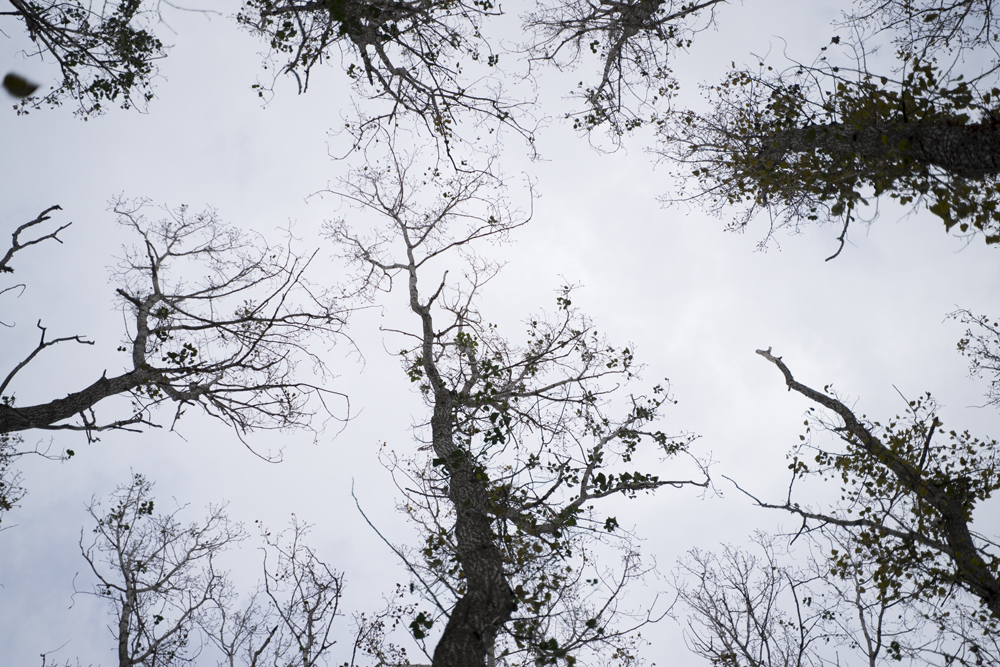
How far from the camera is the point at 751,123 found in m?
8.29

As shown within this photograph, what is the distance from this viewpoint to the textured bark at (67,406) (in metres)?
5.50

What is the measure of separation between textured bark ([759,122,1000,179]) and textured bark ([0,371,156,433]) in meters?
8.33

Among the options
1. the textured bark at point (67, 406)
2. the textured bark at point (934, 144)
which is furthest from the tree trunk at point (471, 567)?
the textured bark at point (934, 144)

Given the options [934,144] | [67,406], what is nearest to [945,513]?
[934,144]

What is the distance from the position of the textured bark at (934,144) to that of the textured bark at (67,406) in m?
8.33

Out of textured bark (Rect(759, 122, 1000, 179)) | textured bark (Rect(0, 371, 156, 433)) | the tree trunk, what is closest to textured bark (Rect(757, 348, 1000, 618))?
textured bark (Rect(759, 122, 1000, 179))

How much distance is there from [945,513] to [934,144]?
15.8 ft

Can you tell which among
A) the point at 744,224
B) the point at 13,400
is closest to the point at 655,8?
the point at 744,224

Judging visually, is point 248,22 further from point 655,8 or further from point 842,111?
point 842,111

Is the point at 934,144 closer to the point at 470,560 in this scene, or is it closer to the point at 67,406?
the point at 470,560

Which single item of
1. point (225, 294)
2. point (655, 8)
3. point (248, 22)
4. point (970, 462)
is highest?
point (655, 8)

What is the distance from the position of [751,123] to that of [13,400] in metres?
10.4

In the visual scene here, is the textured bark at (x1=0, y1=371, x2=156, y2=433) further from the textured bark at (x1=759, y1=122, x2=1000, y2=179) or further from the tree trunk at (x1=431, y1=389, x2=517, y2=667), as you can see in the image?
the textured bark at (x1=759, y1=122, x2=1000, y2=179)

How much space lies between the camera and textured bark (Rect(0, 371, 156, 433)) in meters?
5.50
